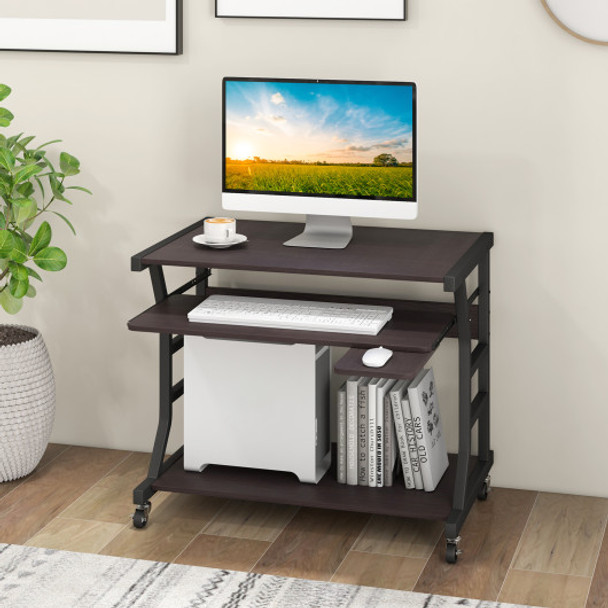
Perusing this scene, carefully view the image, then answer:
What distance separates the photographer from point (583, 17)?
3.06m

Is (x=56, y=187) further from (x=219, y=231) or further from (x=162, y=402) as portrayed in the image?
(x=162, y=402)

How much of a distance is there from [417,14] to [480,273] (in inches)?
28.1

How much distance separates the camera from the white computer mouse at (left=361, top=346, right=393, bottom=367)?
2777 mm

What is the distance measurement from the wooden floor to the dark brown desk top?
0.71 m

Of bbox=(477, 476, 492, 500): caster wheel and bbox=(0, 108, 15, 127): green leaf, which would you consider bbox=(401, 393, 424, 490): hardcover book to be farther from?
bbox=(0, 108, 15, 127): green leaf

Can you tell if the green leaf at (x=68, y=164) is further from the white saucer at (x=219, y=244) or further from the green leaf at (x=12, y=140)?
the white saucer at (x=219, y=244)

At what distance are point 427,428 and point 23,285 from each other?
3.75 ft

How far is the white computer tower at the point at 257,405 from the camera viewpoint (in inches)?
123

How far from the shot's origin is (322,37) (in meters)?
3.27

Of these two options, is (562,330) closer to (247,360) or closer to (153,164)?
(247,360)

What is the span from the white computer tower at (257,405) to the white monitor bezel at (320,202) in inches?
14.2

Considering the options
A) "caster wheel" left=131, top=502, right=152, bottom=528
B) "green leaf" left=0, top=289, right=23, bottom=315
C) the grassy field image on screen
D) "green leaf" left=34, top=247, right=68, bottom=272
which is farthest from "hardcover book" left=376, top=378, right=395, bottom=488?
"green leaf" left=0, top=289, right=23, bottom=315

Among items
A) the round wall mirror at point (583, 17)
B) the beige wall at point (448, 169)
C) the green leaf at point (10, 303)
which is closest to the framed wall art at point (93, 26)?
the beige wall at point (448, 169)

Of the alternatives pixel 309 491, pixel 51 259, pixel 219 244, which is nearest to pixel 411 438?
pixel 309 491
